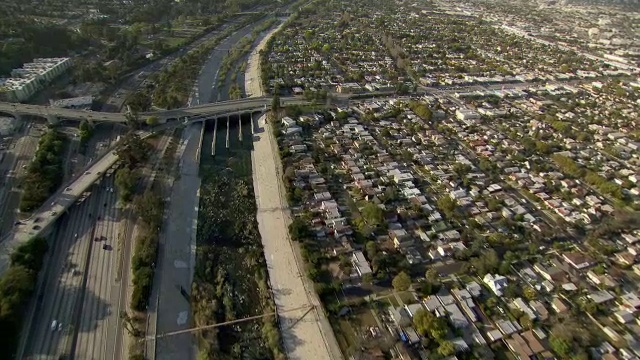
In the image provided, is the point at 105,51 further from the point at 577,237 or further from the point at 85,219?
the point at 577,237

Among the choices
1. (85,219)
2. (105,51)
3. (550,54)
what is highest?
(105,51)

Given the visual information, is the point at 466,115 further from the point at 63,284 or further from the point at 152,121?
the point at 63,284

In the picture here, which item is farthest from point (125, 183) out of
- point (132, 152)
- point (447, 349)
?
point (447, 349)

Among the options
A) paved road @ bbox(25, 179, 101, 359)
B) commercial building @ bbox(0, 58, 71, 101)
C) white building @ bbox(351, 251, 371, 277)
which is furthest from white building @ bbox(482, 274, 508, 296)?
commercial building @ bbox(0, 58, 71, 101)

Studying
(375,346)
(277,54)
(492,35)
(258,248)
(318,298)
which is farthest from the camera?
(492,35)

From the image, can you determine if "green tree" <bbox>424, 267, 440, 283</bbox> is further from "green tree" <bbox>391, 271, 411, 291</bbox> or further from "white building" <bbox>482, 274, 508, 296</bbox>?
"white building" <bbox>482, 274, 508, 296</bbox>

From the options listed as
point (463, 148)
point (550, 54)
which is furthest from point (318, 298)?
point (550, 54)
